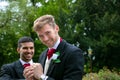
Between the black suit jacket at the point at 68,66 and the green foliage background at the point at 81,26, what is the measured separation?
868 inches

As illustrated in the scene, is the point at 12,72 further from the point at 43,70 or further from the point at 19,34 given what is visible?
the point at 19,34

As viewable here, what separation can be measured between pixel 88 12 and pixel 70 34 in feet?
8.07

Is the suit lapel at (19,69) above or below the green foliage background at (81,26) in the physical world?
above

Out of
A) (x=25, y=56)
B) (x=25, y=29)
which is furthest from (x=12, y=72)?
(x=25, y=29)

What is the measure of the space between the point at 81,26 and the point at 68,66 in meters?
24.1

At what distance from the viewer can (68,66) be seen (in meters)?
3.24

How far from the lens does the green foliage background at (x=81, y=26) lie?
84.7 feet

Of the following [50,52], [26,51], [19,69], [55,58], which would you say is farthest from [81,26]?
[55,58]

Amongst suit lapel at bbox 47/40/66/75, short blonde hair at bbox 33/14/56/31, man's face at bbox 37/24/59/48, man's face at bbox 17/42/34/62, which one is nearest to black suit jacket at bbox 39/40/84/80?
suit lapel at bbox 47/40/66/75

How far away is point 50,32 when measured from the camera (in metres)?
3.27

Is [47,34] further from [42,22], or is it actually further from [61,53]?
[61,53]

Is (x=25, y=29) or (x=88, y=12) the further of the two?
(x=25, y=29)

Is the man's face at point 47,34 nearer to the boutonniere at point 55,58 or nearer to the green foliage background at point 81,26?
the boutonniere at point 55,58

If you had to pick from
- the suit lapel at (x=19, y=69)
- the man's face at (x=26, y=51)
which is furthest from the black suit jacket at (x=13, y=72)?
the man's face at (x=26, y=51)
